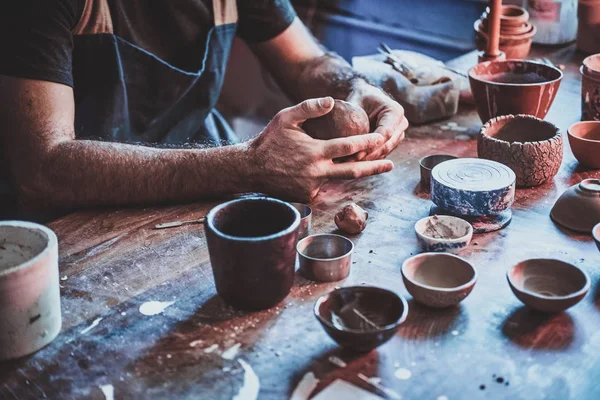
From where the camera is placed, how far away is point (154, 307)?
140cm

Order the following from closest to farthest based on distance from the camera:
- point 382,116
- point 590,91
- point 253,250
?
point 253,250, point 382,116, point 590,91

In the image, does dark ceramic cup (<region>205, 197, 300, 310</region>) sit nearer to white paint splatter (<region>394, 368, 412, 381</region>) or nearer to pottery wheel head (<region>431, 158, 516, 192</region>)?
white paint splatter (<region>394, 368, 412, 381</region>)

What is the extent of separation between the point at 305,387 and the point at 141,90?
1.53 m

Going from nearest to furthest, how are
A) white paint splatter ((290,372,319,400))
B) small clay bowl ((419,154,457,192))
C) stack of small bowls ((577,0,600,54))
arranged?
white paint splatter ((290,372,319,400)) < small clay bowl ((419,154,457,192)) < stack of small bowls ((577,0,600,54))

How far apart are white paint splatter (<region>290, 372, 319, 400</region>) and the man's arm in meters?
1.09

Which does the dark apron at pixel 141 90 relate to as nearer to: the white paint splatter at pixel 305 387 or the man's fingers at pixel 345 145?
the man's fingers at pixel 345 145

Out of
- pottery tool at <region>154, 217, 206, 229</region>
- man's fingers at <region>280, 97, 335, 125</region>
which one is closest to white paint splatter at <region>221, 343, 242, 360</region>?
pottery tool at <region>154, 217, 206, 229</region>

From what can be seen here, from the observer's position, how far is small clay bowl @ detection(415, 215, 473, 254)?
1.53m

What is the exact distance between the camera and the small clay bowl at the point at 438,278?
1.31m

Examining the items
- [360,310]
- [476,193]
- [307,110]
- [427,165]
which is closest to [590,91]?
[427,165]

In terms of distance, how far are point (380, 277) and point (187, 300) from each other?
420 millimetres

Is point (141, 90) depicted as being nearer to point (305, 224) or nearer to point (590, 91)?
point (305, 224)

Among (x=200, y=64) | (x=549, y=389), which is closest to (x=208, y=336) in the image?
(x=549, y=389)

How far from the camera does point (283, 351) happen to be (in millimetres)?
1253
